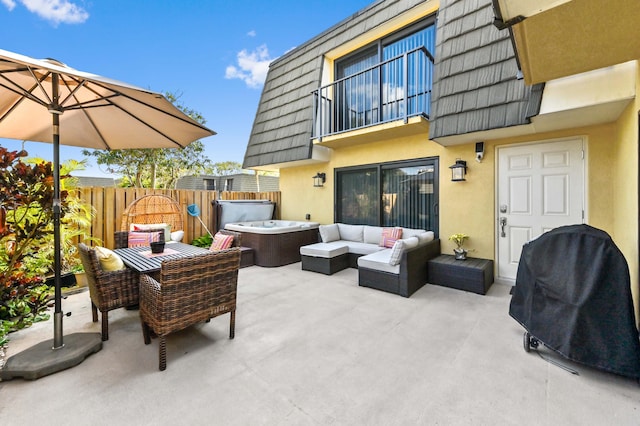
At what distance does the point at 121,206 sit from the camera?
5207mm

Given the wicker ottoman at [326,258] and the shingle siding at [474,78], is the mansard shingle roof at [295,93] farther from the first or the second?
the wicker ottoman at [326,258]

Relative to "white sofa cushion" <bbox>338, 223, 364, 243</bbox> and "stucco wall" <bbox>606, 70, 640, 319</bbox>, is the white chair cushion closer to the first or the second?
"white sofa cushion" <bbox>338, 223, 364, 243</bbox>

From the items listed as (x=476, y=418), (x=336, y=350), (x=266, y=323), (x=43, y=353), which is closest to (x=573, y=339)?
(x=476, y=418)

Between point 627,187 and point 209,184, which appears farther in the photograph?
point 209,184

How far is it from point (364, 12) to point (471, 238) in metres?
5.24

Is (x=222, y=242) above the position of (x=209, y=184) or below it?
Answer: below

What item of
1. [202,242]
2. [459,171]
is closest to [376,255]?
[459,171]

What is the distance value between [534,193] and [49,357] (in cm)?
595

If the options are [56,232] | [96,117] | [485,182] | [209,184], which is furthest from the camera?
[209,184]

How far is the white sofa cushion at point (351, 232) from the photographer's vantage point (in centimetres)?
583

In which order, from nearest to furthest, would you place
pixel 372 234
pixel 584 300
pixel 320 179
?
pixel 584 300 → pixel 372 234 → pixel 320 179

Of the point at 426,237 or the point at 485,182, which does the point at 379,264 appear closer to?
the point at 426,237

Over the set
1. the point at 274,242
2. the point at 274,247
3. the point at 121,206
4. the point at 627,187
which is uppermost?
the point at 627,187

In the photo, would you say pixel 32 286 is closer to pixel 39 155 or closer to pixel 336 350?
pixel 39 155
